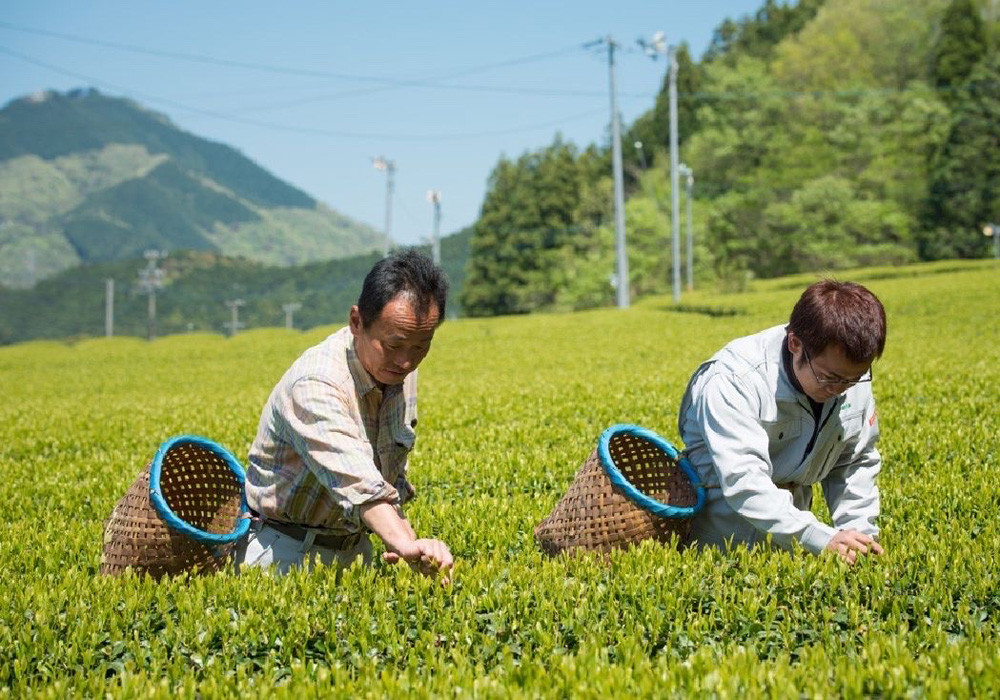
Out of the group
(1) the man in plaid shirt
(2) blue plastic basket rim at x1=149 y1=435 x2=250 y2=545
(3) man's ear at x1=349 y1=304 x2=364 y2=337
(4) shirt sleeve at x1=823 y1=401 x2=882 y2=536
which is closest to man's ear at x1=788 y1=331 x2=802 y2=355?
(4) shirt sleeve at x1=823 y1=401 x2=882 y2=536

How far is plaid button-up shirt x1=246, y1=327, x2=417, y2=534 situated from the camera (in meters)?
4.05

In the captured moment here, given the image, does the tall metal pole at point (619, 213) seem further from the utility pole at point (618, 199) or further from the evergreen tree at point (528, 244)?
the evergreen tree at point (528, 244)

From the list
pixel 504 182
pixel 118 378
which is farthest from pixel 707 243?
pixel 118 378

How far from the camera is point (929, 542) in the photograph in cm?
495

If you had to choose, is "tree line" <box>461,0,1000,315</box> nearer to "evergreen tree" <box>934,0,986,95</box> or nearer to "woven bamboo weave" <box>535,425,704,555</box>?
"evergreen tree" <box>934,0,986,95</box>

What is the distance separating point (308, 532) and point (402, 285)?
135 cm

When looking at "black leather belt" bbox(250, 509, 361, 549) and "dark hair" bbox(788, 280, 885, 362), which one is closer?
"dark hair" bbox(788, 280, 885, 362)

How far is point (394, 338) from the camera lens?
408 cm

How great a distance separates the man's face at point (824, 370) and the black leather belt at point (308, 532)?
2.18 metres

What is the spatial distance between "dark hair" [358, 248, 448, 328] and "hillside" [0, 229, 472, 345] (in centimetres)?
11481

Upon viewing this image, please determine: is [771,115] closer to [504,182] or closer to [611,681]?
[504,182]

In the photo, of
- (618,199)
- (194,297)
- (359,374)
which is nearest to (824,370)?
(359,374)

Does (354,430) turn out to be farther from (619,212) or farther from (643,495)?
(619,212)

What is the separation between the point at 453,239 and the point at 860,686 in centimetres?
13110
